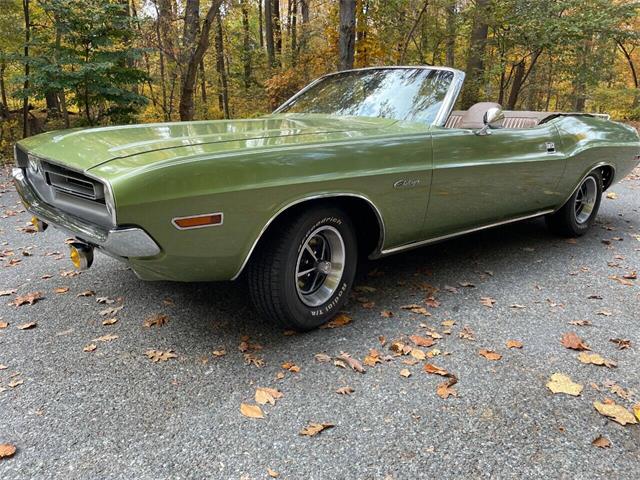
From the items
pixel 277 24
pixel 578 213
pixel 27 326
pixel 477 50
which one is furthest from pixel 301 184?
pixel 277 24

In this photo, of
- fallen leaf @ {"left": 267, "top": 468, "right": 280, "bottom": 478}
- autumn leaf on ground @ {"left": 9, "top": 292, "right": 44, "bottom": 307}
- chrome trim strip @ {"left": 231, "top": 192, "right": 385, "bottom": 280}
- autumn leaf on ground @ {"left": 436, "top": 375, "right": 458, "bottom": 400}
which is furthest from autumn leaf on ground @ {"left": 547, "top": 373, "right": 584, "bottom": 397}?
autumn leaf on ground @ {"left": 9, "top": 292, "right": 44, "bottom": 307}

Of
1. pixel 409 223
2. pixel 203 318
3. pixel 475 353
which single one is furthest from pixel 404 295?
pixel 203 318

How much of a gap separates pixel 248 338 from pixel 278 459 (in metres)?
0.99

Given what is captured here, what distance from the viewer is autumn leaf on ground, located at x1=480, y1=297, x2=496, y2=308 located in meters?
3.24

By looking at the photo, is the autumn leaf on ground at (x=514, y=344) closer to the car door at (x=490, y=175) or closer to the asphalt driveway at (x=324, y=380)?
the asphalt driveway at (x=324, y=380)

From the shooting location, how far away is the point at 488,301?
330 cm

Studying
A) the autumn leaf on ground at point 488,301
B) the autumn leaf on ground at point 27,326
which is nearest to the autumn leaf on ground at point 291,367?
the autumn leaf on ground at point 488,301

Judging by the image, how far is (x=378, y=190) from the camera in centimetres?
286

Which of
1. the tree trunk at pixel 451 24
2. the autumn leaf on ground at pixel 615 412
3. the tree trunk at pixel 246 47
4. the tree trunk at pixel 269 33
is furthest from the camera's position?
the tree trunk at pixel 246 47

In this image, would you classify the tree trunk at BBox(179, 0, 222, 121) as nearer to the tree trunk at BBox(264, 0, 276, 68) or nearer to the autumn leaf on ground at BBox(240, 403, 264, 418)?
the tree trunk at BBox(264, 0, 276, 68)

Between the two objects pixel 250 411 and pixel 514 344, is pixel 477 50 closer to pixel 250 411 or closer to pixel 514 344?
pixel 514 344

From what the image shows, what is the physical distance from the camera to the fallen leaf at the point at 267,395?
220 centimetres

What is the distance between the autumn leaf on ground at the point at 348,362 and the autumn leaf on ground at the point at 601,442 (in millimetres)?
1031

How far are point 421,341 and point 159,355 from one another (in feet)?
4.74
